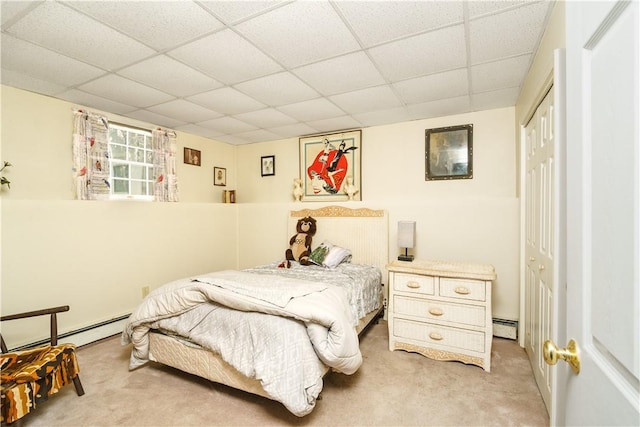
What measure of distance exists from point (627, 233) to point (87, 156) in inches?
160

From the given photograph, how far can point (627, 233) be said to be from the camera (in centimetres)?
53

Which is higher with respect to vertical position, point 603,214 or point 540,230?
point 603,214

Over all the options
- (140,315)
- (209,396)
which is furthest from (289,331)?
(140,315)

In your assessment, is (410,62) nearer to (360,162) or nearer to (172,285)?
(360,162)

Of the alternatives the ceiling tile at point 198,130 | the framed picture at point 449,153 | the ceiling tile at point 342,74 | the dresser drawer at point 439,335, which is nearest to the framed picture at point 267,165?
the ceiling tile at point 198,130

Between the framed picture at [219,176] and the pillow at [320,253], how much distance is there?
6.62 feet

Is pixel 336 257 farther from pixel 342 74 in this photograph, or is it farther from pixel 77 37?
pixel 77 37

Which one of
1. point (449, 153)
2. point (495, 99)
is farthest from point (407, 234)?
point (495, 99)

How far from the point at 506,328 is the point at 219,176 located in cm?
437

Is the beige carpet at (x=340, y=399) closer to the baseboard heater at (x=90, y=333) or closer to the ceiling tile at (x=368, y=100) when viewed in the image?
the baseboard heater at (x=90, y=333)

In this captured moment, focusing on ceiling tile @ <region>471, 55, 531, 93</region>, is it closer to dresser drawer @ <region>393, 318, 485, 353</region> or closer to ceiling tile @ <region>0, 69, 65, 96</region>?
dresser drawer @ <region>393, 318, 485, 353</region>

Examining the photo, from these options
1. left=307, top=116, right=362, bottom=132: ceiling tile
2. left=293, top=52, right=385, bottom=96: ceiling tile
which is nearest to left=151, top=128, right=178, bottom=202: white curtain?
left=307, top=116, right=362, bottom=132: ceiling tile

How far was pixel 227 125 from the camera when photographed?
3.94 metres

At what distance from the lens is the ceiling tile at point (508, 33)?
5.73 feet
